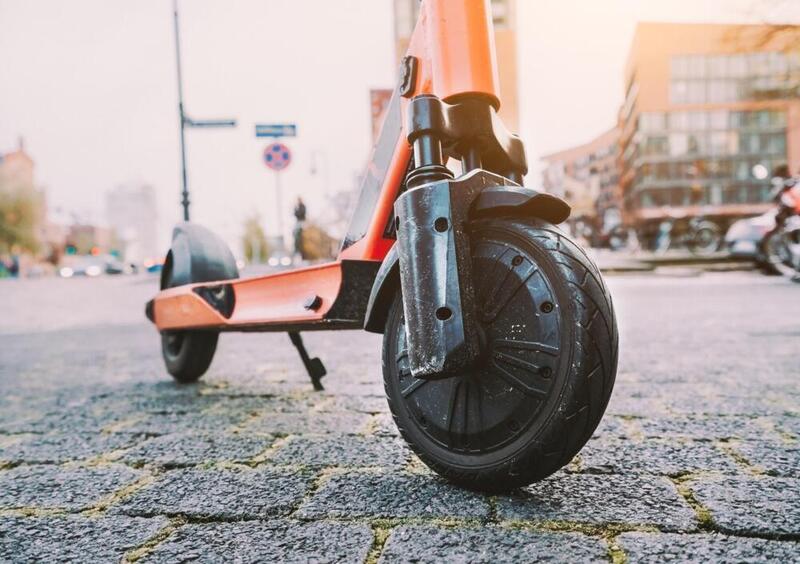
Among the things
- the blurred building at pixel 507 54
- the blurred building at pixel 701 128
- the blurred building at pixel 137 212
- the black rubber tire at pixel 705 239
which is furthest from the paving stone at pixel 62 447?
the blurred building at pixel 137 212

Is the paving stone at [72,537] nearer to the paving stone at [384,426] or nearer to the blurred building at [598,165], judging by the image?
the paving stone at [384,426]

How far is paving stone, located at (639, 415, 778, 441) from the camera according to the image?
2.06 m

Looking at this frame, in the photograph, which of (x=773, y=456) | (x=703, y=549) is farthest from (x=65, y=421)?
(x=773, y=456)

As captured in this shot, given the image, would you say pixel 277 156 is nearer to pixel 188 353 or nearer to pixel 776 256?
pixel 776 256

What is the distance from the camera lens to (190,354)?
3.37 meters

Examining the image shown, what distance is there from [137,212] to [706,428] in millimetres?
187625

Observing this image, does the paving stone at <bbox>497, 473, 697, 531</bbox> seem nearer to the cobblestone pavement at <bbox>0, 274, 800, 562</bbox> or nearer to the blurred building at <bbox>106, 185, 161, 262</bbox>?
the cobblestone pavement at <bbox>0, 274, 800, 562</bbox>

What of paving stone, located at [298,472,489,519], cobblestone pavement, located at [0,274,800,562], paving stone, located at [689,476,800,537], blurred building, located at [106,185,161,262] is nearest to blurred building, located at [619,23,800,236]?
cobblestone pavement, located at [0,274,800,562]

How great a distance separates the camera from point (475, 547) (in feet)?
4.15

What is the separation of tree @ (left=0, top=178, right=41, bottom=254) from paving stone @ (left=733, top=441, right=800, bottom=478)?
214ft

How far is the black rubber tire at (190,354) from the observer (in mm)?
3363

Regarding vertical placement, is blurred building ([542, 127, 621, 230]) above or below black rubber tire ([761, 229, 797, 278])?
above

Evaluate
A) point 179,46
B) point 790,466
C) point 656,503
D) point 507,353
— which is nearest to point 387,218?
point 507,353

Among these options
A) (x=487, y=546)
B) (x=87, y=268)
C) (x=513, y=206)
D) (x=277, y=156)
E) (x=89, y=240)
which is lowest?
(x=87, y=268)
